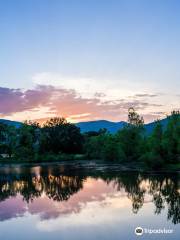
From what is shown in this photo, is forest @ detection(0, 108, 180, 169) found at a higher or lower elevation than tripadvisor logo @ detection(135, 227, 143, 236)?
higher

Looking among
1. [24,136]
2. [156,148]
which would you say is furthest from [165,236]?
[24,136]

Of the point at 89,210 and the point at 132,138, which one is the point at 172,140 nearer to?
the point at 132,138

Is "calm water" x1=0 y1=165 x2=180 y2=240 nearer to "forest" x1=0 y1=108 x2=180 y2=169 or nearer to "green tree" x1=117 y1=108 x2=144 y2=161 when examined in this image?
"forest" x1=0 y1=108 x2=180 y2=169

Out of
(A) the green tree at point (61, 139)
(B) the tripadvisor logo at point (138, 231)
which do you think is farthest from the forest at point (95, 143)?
(B) the tripadvisor logo at point (138, 231)

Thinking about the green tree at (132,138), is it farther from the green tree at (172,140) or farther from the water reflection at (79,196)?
the water reflection at (79,196)

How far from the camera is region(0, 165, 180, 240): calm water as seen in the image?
19875mm

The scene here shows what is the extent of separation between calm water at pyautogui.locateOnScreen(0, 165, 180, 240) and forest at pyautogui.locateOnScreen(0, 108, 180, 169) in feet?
63.0

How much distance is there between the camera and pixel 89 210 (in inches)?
1038

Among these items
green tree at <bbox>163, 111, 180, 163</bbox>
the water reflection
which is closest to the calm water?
the water reflection

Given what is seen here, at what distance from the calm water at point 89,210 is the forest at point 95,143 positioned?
Result: 19.2m

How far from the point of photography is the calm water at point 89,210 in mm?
19875

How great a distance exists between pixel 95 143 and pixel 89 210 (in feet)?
258

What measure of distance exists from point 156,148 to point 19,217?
38.1 metres

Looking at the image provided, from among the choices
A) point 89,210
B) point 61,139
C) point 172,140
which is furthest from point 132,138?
point 89,210
